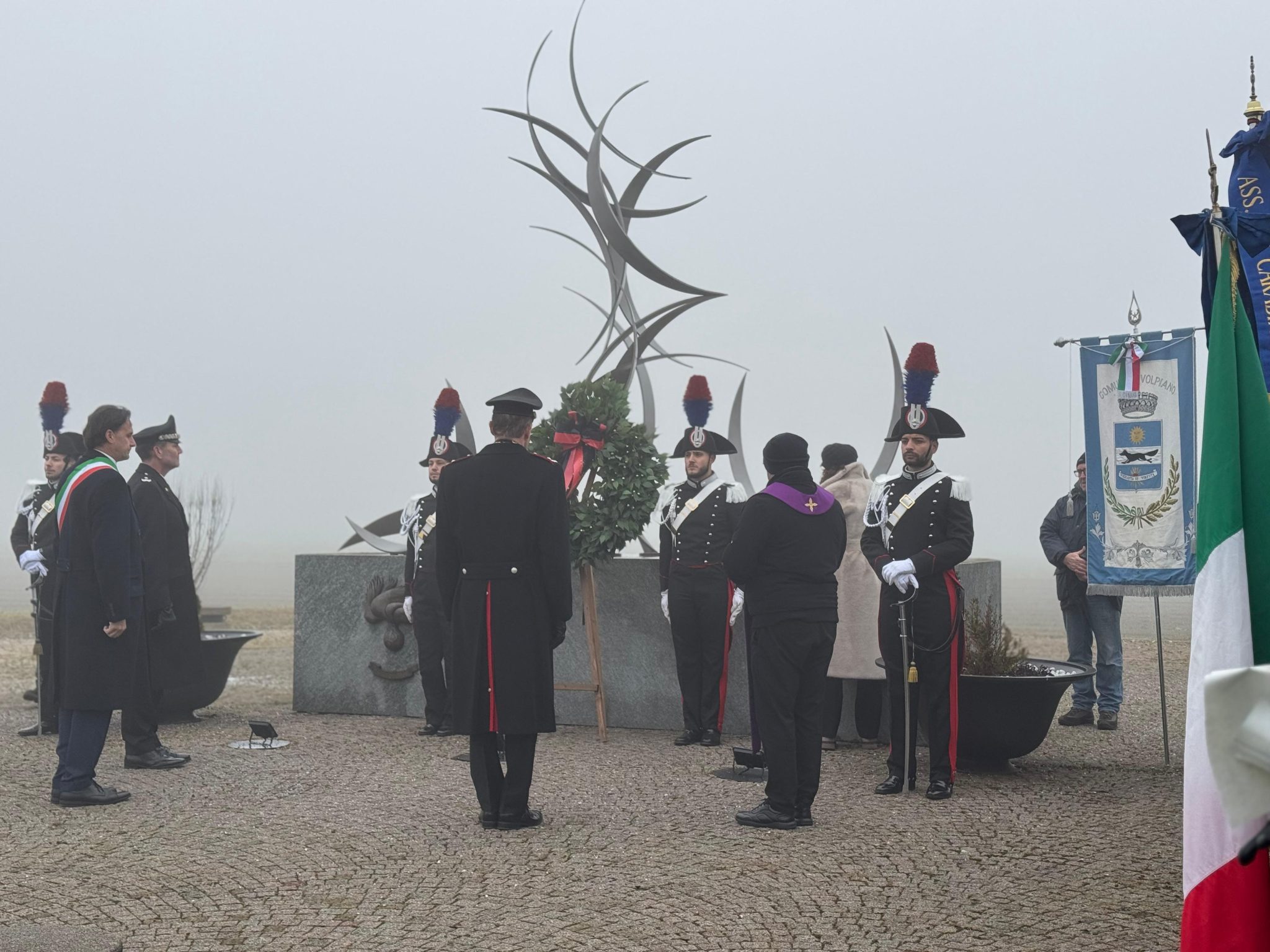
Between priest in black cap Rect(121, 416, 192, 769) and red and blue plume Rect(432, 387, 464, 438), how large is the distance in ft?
5.52

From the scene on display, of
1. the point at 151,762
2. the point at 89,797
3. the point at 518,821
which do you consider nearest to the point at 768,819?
the point at 518,821

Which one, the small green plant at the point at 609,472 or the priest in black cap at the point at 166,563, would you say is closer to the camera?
the priest in black cap at the point at 166,563

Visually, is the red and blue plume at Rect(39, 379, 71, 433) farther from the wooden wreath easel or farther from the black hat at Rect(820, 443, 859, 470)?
the black hat at Rect(820, 443, 859, 470)

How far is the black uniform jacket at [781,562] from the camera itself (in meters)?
5.73

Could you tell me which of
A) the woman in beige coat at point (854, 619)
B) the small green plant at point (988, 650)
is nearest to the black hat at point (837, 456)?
the woman in beige coat at point (854, 619)

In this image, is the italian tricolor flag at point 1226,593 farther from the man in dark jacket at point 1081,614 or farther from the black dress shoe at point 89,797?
the man in dark jacket at point 1081,614

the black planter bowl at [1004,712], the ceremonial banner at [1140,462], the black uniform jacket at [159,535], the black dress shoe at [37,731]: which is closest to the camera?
the black planter bowl at [1004,712]

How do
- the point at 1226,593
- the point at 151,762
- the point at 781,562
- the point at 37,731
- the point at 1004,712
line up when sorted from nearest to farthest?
the point at 1226,593
the point at 781,562
the point at 1004,712
the point at 151,762
the point at 37,731

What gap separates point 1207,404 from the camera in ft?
11.3

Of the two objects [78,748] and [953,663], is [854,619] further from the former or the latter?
[78,748]

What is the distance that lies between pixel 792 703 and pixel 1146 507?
7.89ft

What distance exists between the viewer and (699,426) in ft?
27.7

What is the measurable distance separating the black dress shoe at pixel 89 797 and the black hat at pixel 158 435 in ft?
8.14

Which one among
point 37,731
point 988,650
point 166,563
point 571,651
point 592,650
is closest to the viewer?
point 988,650
